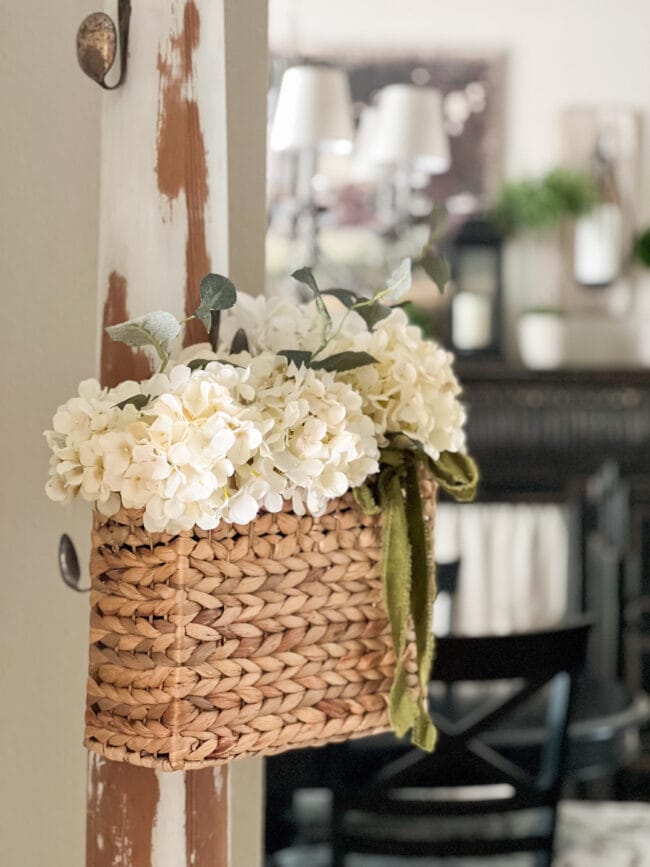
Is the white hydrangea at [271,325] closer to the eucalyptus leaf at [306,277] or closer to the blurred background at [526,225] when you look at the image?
the eucalyptus leaf at [306,277]

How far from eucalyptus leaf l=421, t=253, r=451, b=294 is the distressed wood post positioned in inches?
6.4

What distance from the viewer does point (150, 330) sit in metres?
0.71

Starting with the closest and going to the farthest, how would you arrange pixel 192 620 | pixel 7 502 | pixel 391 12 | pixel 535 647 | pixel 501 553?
pixel 192 620 → pixel 7 502 → pixel 535 647 → pixel 501 553 → pixel 391 12

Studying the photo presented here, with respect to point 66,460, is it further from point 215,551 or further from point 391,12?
point 391,12

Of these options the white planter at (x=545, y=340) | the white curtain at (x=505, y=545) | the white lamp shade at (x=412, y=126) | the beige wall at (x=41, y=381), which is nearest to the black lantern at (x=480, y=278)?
the white planter at (x=545, y=340)

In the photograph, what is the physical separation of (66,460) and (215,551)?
115 millimetres

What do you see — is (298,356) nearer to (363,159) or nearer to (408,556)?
(408,556)

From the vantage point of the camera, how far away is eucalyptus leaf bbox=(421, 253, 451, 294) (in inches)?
34.3

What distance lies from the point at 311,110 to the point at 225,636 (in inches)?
78.8

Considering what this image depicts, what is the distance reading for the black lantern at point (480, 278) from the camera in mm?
3936

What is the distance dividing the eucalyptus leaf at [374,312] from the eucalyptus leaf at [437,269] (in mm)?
62

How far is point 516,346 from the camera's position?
13.3 ft

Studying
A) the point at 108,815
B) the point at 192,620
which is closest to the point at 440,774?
the point at 108,815

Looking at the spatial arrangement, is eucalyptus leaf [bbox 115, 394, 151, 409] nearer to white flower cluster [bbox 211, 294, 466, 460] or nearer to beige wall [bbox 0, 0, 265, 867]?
white flower cluster [bbox 211, 294, 466, 460]
